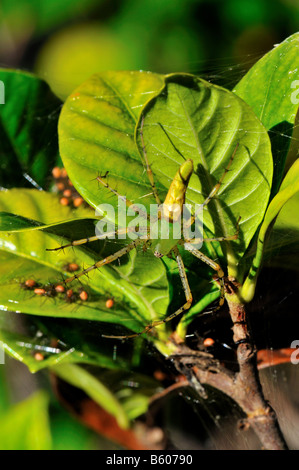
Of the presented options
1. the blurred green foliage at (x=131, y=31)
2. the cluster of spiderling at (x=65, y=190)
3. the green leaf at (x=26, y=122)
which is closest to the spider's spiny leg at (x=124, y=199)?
the cluster of spiderling at (x=65, y=190)

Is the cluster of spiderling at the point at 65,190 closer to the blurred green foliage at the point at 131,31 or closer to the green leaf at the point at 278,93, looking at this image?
the green leaf at the point at 278,93

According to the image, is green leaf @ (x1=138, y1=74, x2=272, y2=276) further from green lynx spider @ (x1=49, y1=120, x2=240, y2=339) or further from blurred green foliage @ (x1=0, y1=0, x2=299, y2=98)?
blurred green foliage @ (x1=0, y1=0, x2=299, y2=98)

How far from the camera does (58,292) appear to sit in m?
0.65

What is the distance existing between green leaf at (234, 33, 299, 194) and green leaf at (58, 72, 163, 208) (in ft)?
0.40

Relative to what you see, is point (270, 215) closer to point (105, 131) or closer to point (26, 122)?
point (105, 131)

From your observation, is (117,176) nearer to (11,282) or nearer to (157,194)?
(157,194)

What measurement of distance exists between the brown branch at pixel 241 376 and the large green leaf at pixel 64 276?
0.08 m

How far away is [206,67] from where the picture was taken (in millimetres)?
778

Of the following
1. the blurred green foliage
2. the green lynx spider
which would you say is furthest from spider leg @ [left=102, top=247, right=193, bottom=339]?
the blurred green foliage

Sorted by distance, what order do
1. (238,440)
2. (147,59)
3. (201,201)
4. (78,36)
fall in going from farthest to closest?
1. (78,36)
2. (147,59)
3. (238,440)
4. (201,201)

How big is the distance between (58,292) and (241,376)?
0.25 m

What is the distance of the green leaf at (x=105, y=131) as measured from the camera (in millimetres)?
590

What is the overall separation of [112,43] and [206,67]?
2.99 ft
